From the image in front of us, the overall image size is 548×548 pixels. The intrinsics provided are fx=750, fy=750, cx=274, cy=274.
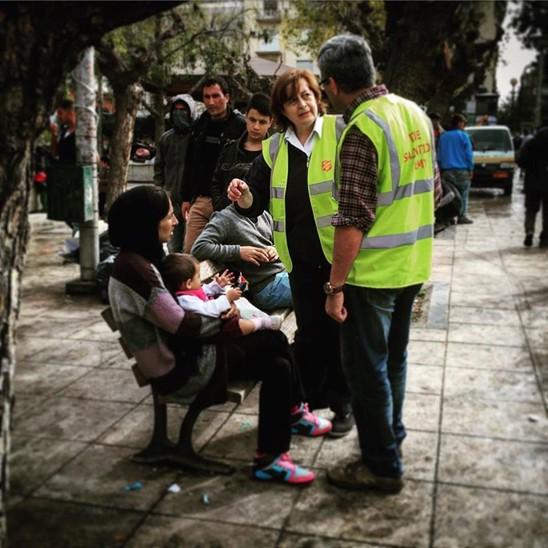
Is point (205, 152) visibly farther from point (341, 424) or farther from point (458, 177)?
point (458, 177)

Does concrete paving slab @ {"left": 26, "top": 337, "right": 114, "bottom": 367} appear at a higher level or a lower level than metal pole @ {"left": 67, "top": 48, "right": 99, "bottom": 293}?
lower

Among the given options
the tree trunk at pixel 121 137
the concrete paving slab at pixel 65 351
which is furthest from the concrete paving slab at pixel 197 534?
the tree trunk at pixel 121 137

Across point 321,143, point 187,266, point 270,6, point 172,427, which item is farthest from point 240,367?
point 270,6

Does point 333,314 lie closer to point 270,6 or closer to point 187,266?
point 187,266

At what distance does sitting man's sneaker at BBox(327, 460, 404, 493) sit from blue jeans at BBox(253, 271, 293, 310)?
1.53 meters

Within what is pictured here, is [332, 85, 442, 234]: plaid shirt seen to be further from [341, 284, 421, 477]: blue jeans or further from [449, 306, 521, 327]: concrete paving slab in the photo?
[449, 306, 521, 327]: concrete paving slab

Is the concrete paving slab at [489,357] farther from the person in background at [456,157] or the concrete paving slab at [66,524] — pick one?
the person in background at [456,157]

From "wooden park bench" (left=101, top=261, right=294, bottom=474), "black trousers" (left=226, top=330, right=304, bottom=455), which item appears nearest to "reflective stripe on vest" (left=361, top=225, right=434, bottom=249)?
"black trousers" (left=226, top=330, right=304, bottom=455)

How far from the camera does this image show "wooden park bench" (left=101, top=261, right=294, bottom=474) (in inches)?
144

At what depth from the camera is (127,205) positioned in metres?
3.51

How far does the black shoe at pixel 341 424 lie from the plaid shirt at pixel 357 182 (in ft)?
4.59

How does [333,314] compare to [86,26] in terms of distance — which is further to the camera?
[333,314]

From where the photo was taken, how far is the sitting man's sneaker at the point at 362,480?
3.51 meters

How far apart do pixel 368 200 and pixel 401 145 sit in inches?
10.7
